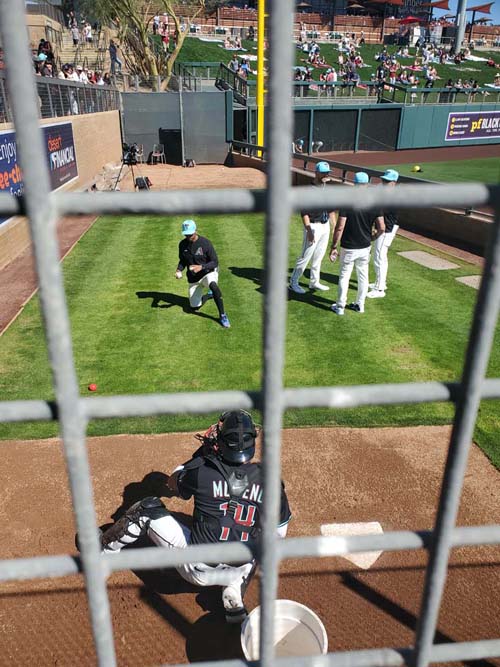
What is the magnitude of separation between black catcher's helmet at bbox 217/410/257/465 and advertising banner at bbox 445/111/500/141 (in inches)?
1313

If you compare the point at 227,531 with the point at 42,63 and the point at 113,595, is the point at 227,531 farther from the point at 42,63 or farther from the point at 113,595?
the point at 42,63

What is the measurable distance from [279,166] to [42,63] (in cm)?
2033

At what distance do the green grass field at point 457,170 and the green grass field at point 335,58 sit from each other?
18.8 metres

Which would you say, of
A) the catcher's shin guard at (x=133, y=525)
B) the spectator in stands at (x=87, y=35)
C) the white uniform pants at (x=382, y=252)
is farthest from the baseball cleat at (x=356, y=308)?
the spectator in stands at (x=87, y=35)

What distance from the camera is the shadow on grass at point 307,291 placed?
29.5 feet

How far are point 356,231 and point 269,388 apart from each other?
6994mm

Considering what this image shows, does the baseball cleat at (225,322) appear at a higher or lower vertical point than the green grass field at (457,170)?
higher

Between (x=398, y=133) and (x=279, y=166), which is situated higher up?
(x=279, y=166)

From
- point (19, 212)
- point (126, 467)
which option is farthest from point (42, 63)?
point (19, 212)

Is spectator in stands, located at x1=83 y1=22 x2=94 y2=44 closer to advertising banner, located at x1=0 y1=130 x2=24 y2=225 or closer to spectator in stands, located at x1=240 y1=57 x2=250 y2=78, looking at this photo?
spectator in stands, located at x1=240 y1=57 x2=250 y2=78

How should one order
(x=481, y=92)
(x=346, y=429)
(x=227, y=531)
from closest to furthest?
1. (x=227, y=531)
2. (x=346, y=429)
3. (x=481, y=92)

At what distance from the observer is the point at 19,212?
0.90 meters

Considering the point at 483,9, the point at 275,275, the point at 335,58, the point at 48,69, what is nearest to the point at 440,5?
the point at 483,9

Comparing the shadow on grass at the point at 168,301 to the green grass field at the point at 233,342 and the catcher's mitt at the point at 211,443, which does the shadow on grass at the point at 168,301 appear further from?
the catcher's mitt at the point at 211,443
